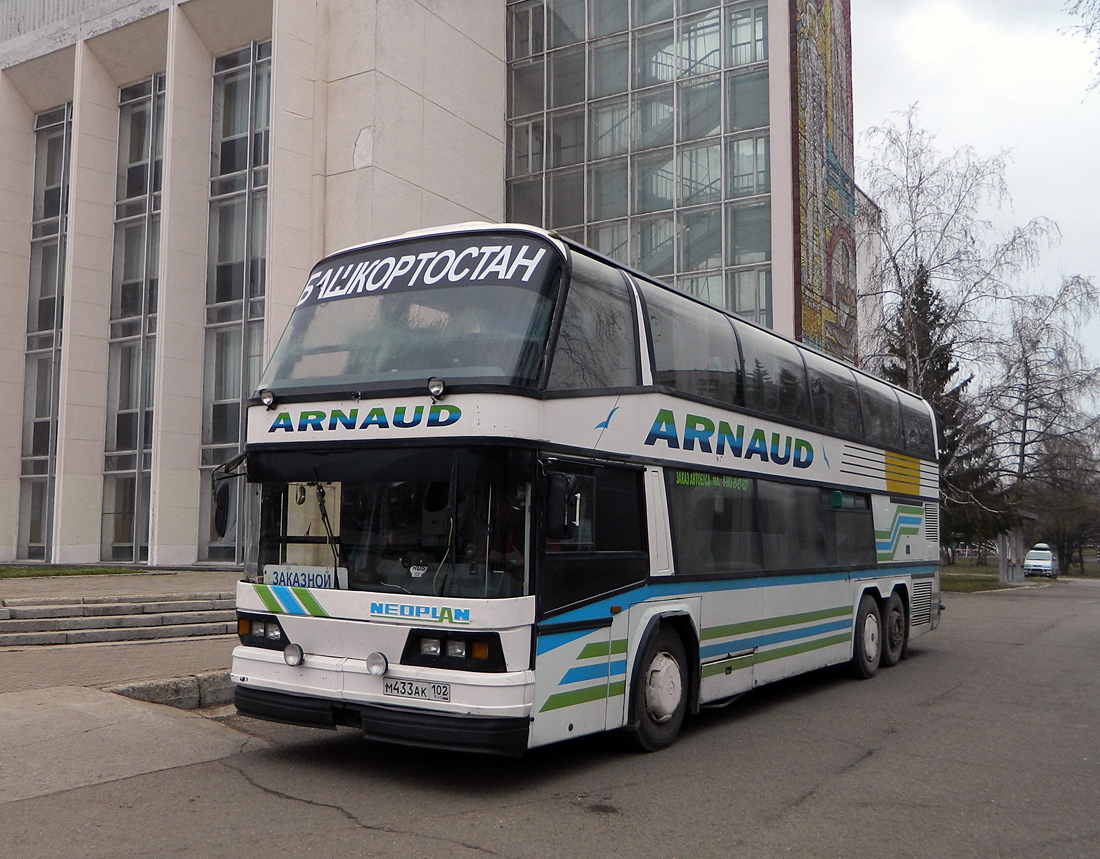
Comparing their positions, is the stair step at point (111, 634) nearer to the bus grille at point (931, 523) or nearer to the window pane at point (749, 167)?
the bus grille at point (931, 523)

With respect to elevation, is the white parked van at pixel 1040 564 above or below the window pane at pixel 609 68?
below

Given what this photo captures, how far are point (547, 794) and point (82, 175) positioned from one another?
2766 cm

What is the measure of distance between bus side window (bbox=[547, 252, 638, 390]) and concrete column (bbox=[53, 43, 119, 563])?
24052 millimetres

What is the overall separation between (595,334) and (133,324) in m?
24.6

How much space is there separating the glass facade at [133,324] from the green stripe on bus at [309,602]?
72.7 feet

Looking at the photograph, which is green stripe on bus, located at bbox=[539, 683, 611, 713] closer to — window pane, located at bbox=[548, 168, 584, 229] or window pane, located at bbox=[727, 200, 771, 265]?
window pane, located at bbox=[727, 200, 771, 265]

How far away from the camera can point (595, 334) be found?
7.48m

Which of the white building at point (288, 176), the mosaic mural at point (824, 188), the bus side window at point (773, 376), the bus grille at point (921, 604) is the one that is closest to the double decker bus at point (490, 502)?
the bus side window at point (773, 376)

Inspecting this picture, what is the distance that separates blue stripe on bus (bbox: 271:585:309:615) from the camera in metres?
7.05

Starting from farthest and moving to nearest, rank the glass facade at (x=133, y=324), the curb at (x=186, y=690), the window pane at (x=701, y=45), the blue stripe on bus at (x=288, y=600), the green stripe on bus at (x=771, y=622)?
the window pane at (x=701, y=45) < the glass facade at (x=133, y=324) < the curb at (x=186, y=690) < the green stripe on bus at (x=771, y=622) < the blue stripe on bus at (x=288, y=600)

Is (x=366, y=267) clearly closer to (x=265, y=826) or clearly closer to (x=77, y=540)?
(x=265, y=826)

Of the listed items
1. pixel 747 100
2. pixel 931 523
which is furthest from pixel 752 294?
pixel 931 523

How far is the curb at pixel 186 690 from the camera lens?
8.95m

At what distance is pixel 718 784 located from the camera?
6.88 m
